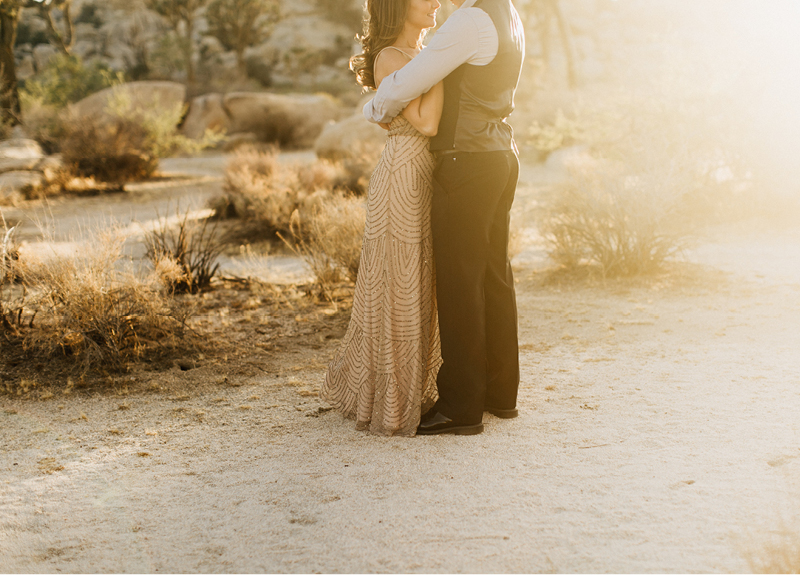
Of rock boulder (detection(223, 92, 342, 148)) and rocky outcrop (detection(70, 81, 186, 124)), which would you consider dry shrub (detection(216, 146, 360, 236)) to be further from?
rock boulder (detection(223, 92, 342, 148))

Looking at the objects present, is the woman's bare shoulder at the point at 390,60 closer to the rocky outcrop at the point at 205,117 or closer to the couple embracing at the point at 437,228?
the couple embracing at the point at 437,228

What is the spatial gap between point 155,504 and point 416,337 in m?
1.19

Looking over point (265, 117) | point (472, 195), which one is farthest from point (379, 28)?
point (265, 117)

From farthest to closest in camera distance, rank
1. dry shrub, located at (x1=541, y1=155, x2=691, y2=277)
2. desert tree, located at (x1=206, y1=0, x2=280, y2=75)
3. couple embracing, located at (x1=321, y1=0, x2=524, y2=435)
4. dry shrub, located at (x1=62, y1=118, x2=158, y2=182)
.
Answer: desert tree, located at (x1=206, y1=0, x2=280, y2=75)
dry shrub, located at (x1=62, y1=118, x2=158, y2=182)
dry shrub, located at (x1=541, y1=155, x2=691, y2=277)
couple embracing, located at (x1=321, y1=0, x2=524, y2=435)

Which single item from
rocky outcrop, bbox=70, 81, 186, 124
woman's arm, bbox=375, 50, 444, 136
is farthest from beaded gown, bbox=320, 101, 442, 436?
rocky outcrop, bbox=70, 81, 186, 124

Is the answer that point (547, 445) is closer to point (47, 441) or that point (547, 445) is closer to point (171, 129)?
point (47, 441)

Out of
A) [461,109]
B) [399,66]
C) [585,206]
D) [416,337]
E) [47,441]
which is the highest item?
[399,66]

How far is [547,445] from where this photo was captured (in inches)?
108

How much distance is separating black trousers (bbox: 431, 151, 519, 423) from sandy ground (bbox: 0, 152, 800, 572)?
0.23 meters

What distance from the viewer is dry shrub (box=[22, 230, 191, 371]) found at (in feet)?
12.5

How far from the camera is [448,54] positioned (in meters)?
2.38

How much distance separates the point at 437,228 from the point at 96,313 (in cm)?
225

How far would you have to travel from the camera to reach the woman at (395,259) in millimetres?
2613

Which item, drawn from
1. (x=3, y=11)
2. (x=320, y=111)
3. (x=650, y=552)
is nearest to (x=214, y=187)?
(x=3, y=11)
